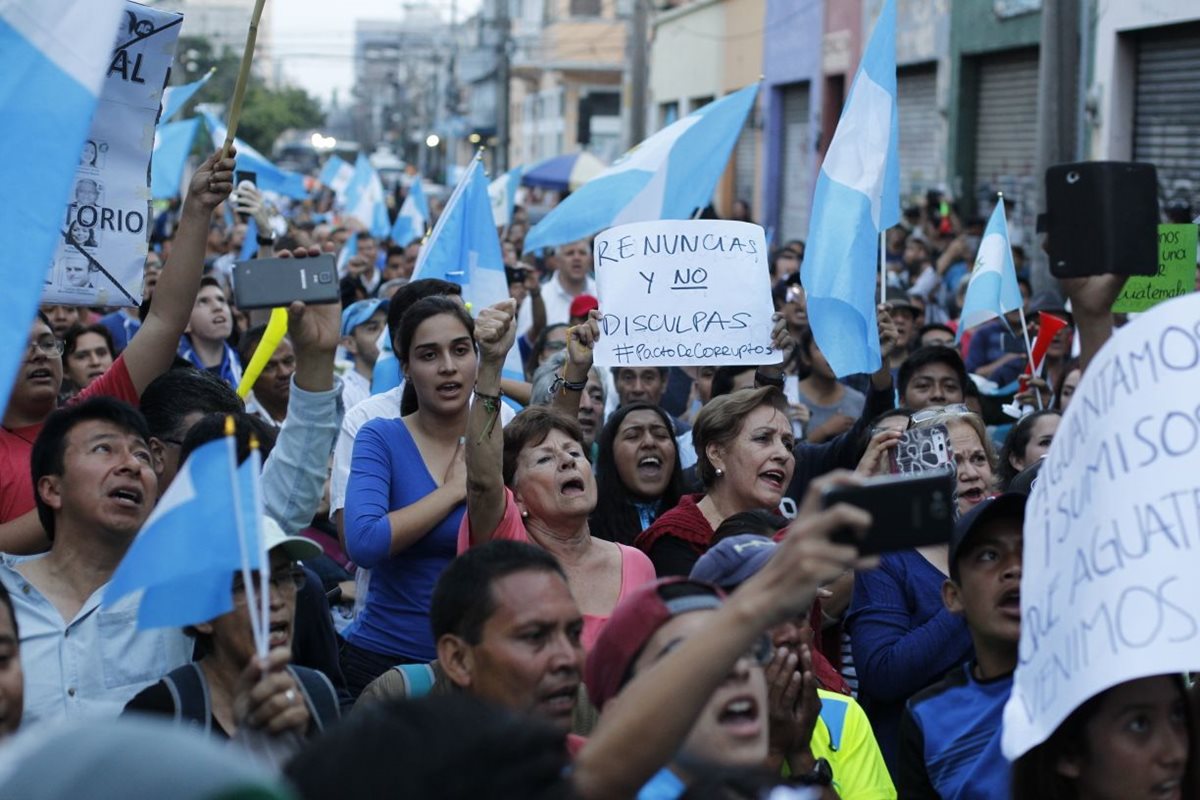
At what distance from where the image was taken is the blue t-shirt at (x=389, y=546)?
183 inches

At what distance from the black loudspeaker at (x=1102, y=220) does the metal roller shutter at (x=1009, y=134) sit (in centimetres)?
1335

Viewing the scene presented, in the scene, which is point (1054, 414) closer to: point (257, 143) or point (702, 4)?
point (702, 4)

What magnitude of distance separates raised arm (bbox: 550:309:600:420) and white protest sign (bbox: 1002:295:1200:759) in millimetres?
2838

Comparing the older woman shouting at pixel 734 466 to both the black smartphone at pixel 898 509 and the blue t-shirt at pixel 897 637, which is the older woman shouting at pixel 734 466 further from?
the black smartphone at pixel 898 509

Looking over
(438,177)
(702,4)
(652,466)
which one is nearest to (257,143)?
(438,177)

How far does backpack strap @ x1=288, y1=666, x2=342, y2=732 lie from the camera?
312cm

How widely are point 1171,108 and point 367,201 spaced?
27.7 ft

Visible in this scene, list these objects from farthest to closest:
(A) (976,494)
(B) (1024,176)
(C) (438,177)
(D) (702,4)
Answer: (C) (438,177) < (D) (702,4) < (B) (1024,176) < (A) (976,494)

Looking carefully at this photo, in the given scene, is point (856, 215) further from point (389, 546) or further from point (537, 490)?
point (389, 546)

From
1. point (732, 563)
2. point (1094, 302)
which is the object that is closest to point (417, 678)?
point (732, 563)

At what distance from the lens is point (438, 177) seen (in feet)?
210

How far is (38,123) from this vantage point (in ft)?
10.5

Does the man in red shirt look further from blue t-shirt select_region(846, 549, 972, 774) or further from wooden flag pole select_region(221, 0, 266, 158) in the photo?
blue t-shirt select_region(846, 549, 972, 774)

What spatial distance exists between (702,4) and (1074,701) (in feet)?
98.0
